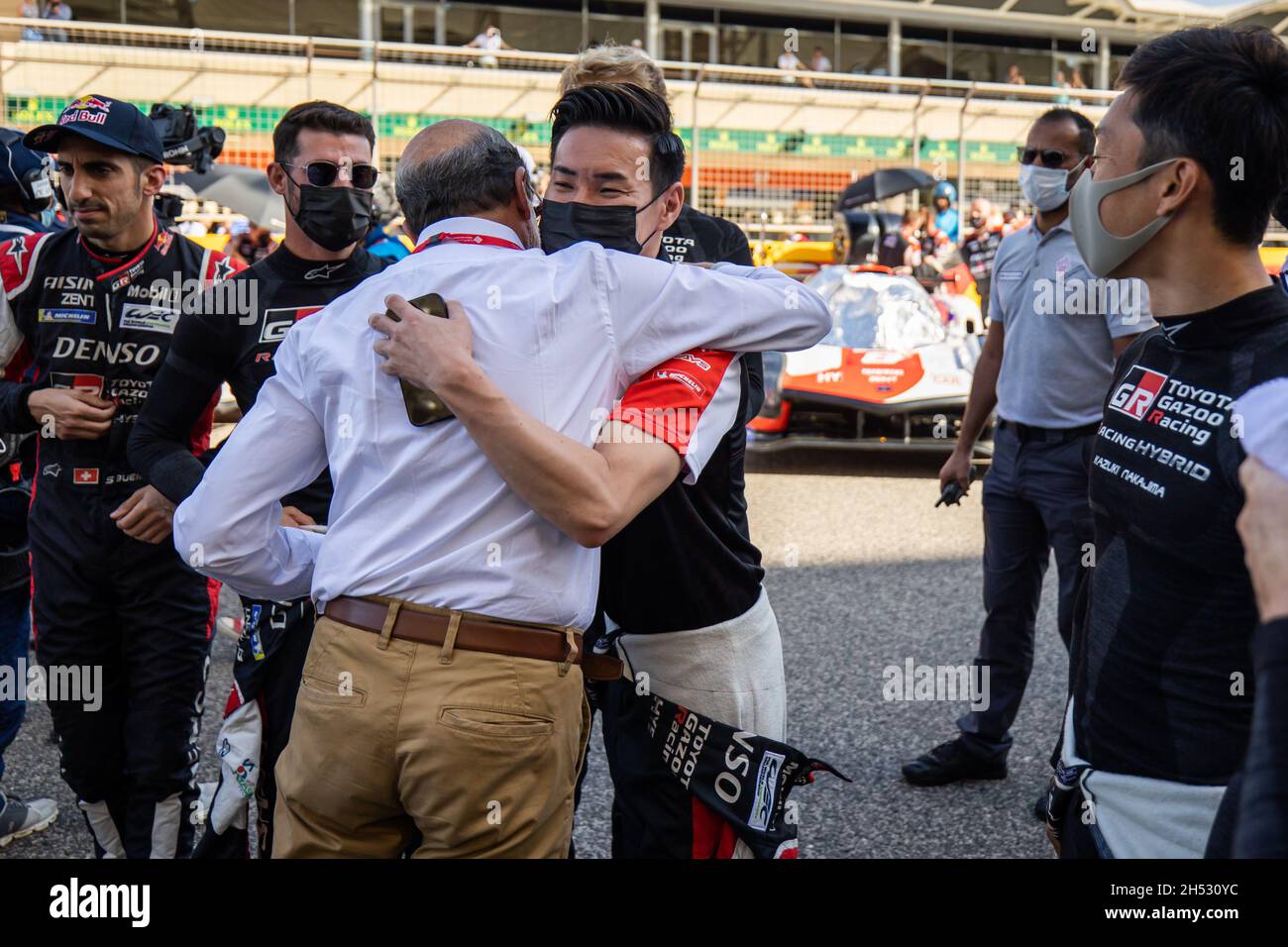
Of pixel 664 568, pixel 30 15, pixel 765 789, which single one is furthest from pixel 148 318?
pixel 30 15

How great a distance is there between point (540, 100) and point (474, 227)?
68.7ft

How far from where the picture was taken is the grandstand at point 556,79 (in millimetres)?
18672

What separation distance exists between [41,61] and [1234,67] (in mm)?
19086

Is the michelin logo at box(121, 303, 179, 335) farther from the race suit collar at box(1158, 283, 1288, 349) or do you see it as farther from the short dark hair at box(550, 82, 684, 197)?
the race suit collar at box(1158, 283, 1288, 349)

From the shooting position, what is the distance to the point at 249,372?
3041 mm

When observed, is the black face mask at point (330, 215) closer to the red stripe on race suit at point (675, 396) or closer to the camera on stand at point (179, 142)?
the red stripe on race suit at point (675, 396)

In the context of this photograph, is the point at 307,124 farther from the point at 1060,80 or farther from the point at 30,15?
the point at 1060,80

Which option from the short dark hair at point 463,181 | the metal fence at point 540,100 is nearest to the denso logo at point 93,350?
the short dark hair at point 463,181

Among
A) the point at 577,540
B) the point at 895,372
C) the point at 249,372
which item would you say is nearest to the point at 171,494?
the point at 249,372

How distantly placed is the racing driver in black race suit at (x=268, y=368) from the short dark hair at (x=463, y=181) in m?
0.97

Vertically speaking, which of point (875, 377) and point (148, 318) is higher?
point (148, 318)

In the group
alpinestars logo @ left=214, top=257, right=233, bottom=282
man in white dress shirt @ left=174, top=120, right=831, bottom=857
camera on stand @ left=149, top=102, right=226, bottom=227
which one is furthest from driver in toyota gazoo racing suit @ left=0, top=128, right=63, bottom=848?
man in white dress shirt @ left=174, top=120, right=831, bottom=857

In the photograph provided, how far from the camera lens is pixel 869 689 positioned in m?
5.23
